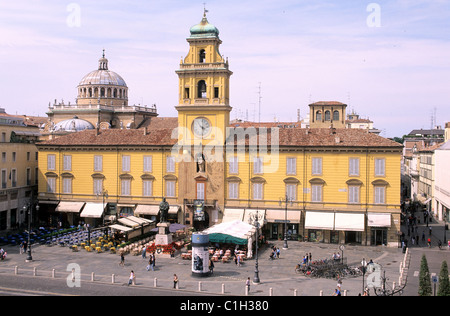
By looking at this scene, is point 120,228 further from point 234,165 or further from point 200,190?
point 234,165

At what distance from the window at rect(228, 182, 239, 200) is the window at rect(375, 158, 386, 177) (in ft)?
47.1

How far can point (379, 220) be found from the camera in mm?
50344

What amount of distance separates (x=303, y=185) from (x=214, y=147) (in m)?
10.2

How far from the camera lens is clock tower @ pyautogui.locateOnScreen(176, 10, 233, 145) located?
55.5 metres

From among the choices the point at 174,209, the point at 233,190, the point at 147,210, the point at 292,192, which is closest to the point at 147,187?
the point at 147,210

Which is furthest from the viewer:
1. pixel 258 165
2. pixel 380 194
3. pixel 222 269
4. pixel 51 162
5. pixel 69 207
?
pixel 51 162

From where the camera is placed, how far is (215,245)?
46.1 meters

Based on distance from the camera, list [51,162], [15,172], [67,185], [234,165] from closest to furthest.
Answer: [234,165] < [67,185] < [15,172] < [51,162]

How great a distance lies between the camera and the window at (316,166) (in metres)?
52.7

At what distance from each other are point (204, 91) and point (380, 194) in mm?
21690

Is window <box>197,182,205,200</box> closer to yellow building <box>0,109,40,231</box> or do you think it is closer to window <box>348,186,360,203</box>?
window <box>348,186,360,203</box>

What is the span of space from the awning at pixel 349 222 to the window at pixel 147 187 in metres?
20.4
